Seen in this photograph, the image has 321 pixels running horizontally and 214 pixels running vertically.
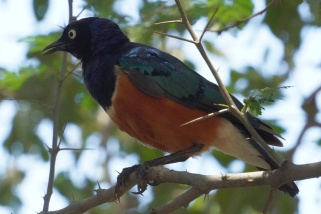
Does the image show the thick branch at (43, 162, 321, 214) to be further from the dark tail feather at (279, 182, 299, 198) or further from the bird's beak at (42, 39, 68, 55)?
the bird's beak at (42, 39, 68, 55)

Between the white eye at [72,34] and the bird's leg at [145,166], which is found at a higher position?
the white eye at [72,34]

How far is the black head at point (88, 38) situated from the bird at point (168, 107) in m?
0.42

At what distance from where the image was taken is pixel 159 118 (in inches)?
243

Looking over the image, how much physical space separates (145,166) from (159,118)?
58cm

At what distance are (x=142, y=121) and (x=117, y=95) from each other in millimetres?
308

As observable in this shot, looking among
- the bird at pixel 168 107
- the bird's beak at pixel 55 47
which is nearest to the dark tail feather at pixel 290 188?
the bird at pixel 168 107

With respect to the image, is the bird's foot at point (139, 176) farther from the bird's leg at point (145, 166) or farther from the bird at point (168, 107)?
the bird at point (168, 107)

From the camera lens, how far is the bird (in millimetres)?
6227

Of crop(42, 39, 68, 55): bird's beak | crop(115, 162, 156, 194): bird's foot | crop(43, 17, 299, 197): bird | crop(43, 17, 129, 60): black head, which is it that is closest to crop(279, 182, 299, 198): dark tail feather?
crop(43, 17, 299, 197): bird

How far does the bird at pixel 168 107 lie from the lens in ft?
20.4

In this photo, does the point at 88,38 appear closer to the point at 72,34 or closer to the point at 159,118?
the point at 72,34

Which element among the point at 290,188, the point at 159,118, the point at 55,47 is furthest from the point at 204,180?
the point at 55,47

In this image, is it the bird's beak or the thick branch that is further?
the bird's beak

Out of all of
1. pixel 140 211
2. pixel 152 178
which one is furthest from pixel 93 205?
pixel 140 211
